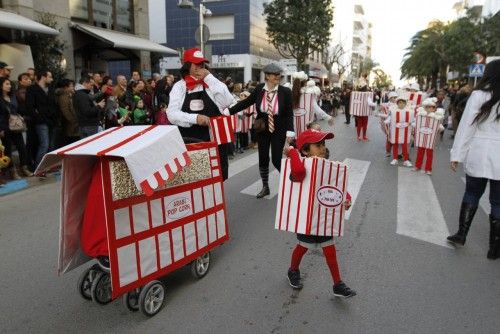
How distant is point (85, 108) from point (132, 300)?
5.35 metres

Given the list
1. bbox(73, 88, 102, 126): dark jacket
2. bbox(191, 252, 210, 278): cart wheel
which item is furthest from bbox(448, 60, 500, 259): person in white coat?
bbox(73, 88, 102, 126): dark jacket

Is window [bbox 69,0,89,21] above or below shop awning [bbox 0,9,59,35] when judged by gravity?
above

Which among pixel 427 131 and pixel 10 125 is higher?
pixel 10 125

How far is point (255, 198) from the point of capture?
653 cm

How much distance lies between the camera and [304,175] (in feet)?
10.9

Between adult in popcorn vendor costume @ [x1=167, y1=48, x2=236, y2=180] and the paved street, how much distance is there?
134 cm

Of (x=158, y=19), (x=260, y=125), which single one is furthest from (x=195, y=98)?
(x=158, y=19)

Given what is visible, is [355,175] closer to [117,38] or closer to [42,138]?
[42,138]

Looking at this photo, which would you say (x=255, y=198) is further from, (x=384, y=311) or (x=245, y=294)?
(x=384, y=311)

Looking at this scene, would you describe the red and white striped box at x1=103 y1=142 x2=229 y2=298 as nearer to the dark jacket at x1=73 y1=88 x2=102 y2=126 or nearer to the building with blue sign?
the dark jacket at x1=73 y1=88 x2=102 y2=126

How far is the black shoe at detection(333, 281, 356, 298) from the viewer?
3.45 metres

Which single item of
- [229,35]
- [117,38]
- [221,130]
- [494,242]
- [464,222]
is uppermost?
[229,35]

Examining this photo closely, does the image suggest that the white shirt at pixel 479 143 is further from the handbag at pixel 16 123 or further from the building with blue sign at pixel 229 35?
the building with blue sign at pixel 229 35

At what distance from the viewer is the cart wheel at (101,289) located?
Answer: 3.23 meters
